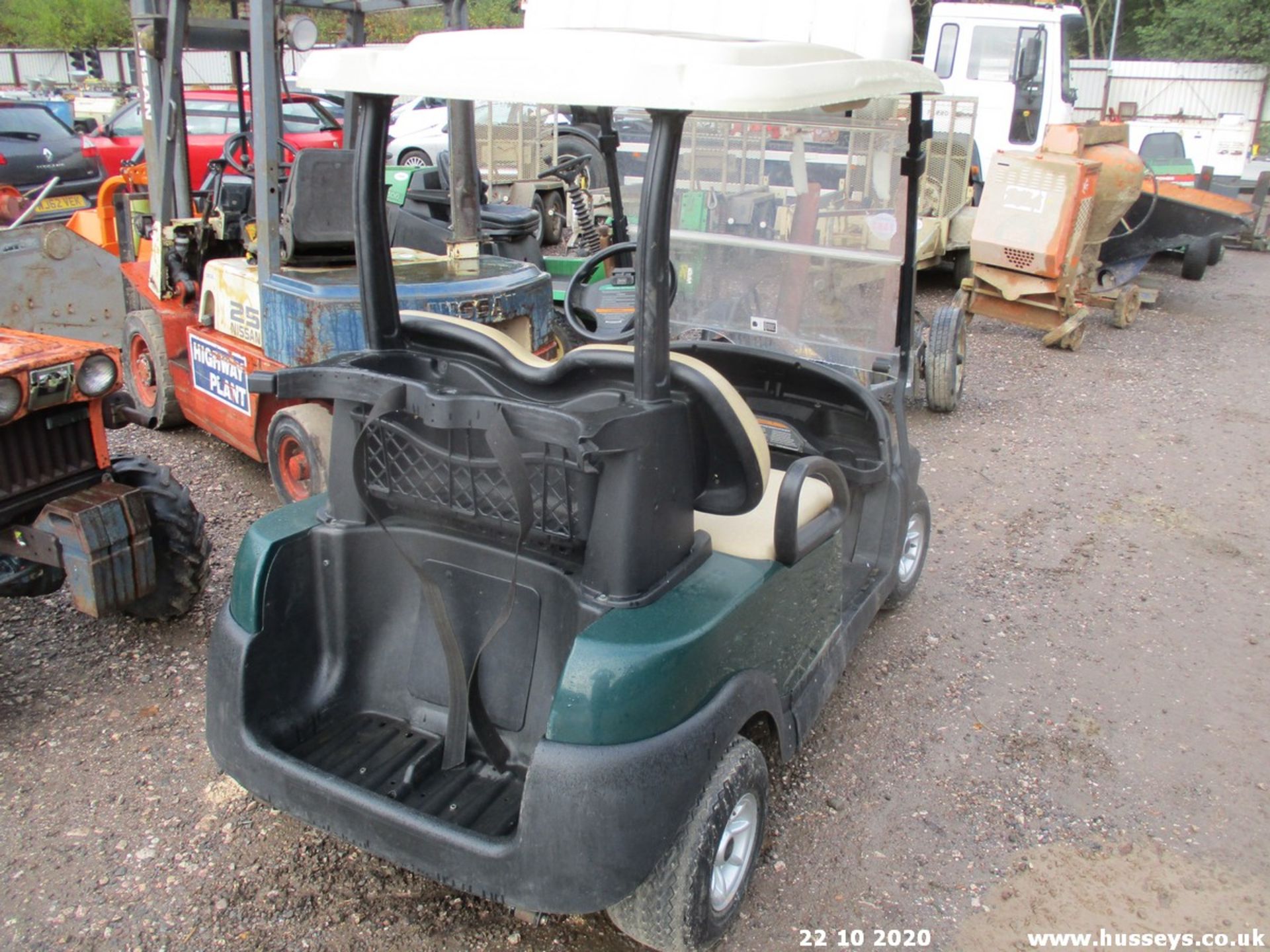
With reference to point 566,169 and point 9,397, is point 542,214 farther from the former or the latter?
point 9,397

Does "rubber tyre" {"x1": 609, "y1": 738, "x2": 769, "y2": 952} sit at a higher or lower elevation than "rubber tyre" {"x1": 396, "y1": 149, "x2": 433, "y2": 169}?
lower

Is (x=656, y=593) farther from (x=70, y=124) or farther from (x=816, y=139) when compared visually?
(x=70, y=124)

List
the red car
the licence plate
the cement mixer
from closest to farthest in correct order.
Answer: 1. the cement mixer
2. the licence plate
3. the red car

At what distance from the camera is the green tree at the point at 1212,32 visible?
895 inches

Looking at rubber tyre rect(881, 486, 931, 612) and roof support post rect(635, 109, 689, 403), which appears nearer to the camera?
roof support post rect(635, 109, 689, 403)

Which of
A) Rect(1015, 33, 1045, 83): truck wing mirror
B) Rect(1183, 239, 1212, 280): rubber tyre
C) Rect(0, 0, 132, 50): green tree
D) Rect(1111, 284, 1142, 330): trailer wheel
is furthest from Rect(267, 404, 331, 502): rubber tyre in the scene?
Rect(0, 0, 132, 50): green tree

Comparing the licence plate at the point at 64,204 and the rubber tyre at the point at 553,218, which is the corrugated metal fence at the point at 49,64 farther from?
the licence plate at the point at 64,204

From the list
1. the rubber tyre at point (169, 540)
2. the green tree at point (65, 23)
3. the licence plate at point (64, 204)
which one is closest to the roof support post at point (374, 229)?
the rubber tyre at point (169, 540)

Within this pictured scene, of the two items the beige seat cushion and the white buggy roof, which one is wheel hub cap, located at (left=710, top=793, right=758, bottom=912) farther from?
the white buggy roof

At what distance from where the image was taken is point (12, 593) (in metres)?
3.08

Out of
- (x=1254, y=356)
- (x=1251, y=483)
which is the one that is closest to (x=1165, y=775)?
(x=1251, y=483)

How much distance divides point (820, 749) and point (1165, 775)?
98 centimetres

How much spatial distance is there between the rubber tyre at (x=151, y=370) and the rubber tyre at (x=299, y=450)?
4.19 ft

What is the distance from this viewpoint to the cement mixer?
725cm
